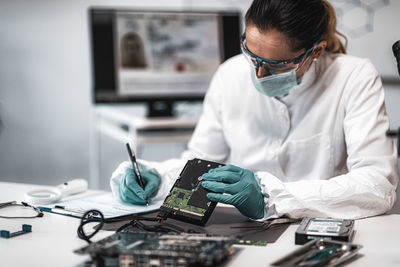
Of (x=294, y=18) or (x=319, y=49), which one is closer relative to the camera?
(x=294, y=18)

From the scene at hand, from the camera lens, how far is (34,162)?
12.9ft

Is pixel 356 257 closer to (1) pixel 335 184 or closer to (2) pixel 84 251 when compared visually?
(1) pixel 335 184

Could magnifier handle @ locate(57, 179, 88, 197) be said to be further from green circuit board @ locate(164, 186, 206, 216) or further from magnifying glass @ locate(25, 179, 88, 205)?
green circuit board @ locate(164, 186, 206, 216)

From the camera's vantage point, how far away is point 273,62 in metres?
1.34

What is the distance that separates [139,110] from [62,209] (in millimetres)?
2823

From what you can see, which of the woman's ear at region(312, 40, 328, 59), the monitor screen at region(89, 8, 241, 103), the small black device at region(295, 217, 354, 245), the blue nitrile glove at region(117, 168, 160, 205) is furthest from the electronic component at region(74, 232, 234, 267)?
the monitor screen at region(89, 8, 241, 103)

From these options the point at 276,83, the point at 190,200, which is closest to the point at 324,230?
the point at 190,200

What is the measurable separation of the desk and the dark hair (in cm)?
51

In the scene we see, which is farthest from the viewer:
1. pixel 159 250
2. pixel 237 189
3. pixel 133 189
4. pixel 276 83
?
pixel 276 83

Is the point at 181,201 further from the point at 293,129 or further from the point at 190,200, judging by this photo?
the point at 293,129

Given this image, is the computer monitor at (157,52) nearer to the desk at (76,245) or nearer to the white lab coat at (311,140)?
the white lab coat at (311,140)

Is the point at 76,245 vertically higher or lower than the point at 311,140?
lower

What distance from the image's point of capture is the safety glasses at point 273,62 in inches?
53.2

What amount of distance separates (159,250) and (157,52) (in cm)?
207
